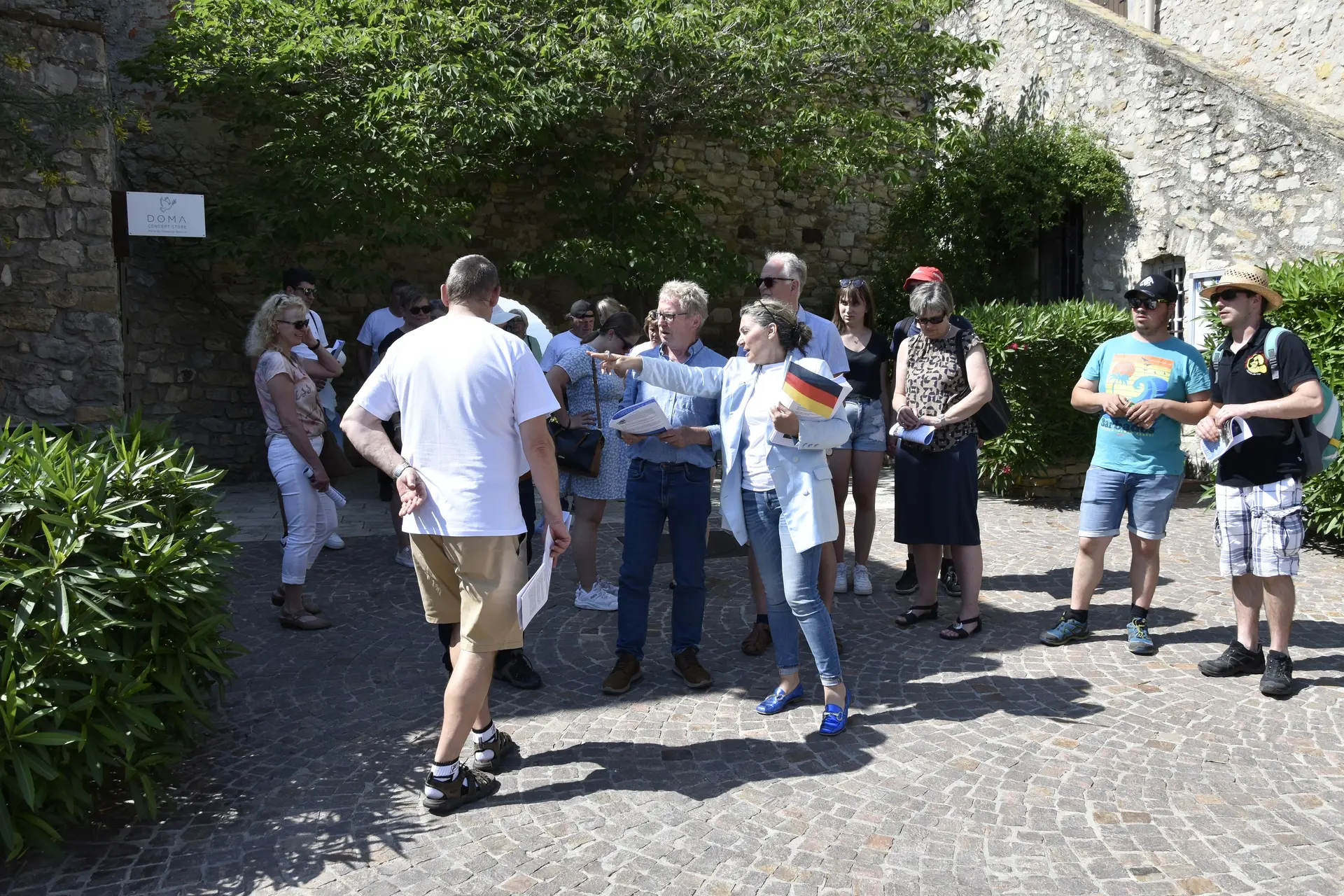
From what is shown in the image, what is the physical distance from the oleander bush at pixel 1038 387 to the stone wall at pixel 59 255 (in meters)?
6.81

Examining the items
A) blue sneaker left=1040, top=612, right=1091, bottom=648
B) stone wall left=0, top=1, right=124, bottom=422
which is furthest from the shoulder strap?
stone wall left=0, top=1, right=124, bottom=422

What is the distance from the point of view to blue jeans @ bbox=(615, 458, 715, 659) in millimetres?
4359

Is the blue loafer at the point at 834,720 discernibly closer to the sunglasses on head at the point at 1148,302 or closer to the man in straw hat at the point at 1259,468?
the man in straw hat at the point at 1259,468

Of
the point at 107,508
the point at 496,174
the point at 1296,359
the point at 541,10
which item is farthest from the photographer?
the point at 496,174

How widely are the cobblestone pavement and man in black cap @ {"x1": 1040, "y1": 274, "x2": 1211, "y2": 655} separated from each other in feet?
0.90

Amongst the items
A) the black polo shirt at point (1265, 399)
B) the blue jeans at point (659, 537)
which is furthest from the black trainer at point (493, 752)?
the black polo shirt at point (1265, 399)

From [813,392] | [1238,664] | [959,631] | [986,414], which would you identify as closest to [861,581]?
[959,631]

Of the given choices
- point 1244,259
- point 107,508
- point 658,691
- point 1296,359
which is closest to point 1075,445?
point 1244,259

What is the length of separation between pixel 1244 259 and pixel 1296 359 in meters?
6.35

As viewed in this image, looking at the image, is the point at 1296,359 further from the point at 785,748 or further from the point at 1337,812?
the point at 785,748

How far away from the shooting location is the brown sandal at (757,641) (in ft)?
15.8

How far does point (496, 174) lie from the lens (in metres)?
10.8

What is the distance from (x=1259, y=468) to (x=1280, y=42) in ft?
30.7

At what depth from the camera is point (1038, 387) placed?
27.7 ft
